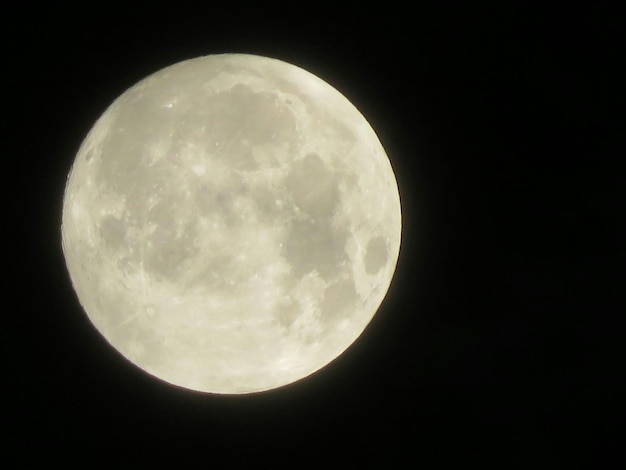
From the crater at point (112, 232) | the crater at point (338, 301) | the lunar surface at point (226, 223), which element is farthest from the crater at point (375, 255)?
the crater at point (112, 232)

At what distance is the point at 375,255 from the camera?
290 inches

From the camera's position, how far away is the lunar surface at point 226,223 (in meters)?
6.62

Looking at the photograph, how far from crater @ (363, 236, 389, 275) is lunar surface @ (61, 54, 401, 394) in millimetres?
14

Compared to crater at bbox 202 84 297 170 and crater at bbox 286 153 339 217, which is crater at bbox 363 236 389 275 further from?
crater at bbox 202 84 297 170

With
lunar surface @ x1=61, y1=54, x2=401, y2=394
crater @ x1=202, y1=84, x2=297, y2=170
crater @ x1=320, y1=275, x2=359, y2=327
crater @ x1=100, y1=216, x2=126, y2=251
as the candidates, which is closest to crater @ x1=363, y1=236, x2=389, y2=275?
lunar surface @ x1=61, y1=54, x2=401, y2=394

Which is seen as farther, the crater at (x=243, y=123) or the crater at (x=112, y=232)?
the crater at (x=112, y=232)

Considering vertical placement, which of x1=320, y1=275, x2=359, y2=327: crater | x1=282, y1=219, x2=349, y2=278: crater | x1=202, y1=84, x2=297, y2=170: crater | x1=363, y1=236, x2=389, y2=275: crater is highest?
x1=202, y1=84, x2=297, y2=170: crater

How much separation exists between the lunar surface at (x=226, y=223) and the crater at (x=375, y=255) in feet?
0.05

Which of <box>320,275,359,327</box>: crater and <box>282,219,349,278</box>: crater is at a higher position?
<box>282,219,349,278</box>: crater

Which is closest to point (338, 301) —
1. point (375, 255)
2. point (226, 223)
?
point (375, 255)

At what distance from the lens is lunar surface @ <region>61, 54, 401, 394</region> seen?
662cm

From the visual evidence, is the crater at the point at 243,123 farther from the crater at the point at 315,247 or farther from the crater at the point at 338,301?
the crater at the point at 338,301

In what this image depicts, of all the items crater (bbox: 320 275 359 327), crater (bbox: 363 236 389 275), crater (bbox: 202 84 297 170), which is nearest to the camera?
crater (bbox: 202 84 297 170)

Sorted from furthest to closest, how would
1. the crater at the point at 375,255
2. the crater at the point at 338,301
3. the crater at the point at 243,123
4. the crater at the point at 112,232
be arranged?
the crater at the point at 375,255 → the crater at the point at 338,301 → the crater at the point at 112,232 → the crater at the point at 243,123
